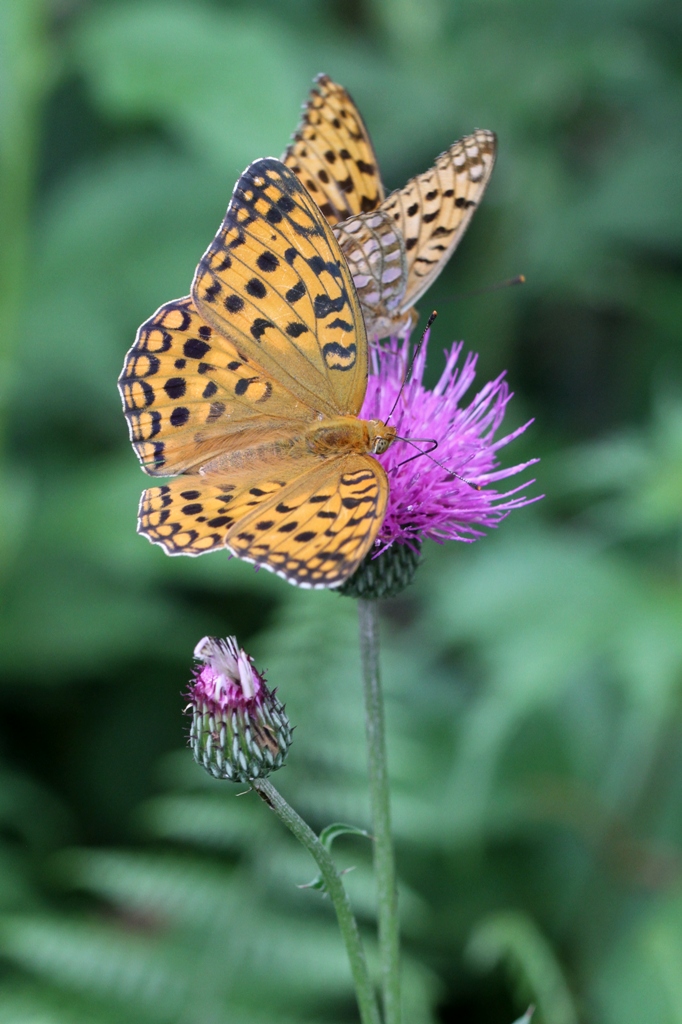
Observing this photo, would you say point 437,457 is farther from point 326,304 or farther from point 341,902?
point 341,902

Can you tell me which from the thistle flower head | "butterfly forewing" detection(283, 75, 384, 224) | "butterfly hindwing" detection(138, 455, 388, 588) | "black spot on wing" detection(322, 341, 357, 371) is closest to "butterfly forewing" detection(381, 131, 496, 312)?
"butterfly forewing" detection(283, 75, 384, 224)

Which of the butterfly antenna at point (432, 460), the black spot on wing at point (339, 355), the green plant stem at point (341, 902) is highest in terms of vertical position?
the black spot on wing at point (339, 355)

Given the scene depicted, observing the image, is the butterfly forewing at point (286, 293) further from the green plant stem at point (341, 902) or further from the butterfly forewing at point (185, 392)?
the green plant stem at point (341, 902)

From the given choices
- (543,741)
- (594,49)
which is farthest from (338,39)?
(543,741)

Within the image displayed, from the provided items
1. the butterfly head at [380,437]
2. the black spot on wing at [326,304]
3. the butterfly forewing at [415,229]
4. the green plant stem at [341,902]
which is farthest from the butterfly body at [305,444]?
the green plant stem at [341,902]

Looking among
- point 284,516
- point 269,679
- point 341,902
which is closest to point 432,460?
point 284,516
